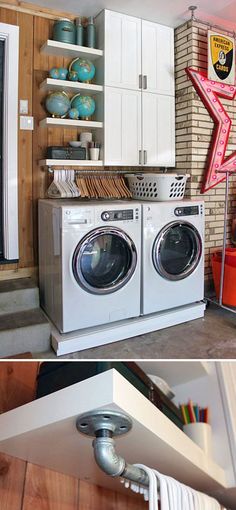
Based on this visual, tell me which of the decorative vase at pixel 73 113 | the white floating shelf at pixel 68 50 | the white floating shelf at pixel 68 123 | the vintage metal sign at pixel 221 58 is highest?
the vintage metal sign at pixel 221 58

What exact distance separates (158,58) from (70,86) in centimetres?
92

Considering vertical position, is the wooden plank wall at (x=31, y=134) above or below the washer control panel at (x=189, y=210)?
above

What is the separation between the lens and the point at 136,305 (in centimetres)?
317

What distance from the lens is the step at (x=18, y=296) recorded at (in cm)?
308

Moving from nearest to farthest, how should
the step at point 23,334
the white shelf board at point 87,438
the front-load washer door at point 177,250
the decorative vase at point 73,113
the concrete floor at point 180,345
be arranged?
the white shelf board at point 87,438, the step at point 23,334, the concrete floor at point 180,345, the front-load washer door at point 177,250, the decorative vase at point 73,113

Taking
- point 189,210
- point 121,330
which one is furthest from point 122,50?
point 121,330

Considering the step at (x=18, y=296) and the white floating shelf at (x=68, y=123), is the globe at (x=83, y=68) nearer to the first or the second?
the white floating shelf at (x=68, y=123)

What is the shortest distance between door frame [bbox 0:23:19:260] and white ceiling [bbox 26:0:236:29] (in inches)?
14.6

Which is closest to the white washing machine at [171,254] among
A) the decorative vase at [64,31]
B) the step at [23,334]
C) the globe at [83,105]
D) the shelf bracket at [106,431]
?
the step at [23,334]

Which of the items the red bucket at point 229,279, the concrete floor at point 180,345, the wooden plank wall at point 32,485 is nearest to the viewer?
the wooden plank wall at point 32,485

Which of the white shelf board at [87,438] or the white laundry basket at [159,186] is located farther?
the white laundry basket at [159,186]

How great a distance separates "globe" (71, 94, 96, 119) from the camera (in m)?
3.42

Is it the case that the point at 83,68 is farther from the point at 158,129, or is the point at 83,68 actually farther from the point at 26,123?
the point at 158,129

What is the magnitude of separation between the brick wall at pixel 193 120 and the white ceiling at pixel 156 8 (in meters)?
0.15
